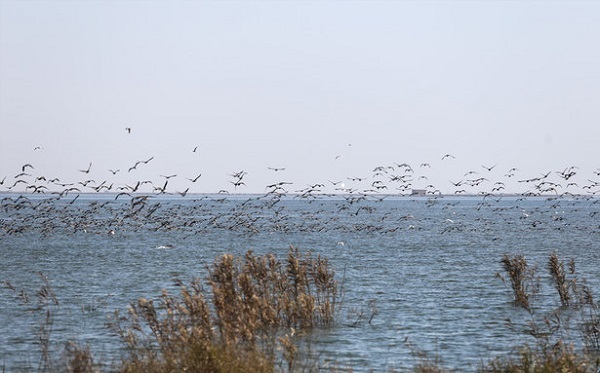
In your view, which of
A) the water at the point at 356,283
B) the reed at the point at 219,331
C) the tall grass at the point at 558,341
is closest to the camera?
the reed at the point at 219,331

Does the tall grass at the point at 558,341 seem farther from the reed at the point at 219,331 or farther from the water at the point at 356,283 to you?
the reed at the point at 219,331

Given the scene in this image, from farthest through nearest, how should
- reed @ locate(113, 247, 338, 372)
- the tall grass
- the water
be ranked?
the water
the tall grass
reed @ locate(113, 247, 338, 372)

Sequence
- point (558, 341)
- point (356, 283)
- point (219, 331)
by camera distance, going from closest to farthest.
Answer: point (219, 331), point (558, 341), point (356, 283)

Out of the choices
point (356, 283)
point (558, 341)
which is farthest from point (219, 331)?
point (356, 283)

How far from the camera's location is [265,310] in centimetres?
1571

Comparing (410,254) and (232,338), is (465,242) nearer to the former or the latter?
(410,254)

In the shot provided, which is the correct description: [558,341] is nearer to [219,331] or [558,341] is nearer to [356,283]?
[219,331]

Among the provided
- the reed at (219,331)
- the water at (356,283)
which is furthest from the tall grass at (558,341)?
the reed at (219,331)

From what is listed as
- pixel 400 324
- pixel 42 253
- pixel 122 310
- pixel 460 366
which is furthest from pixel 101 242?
pixel 460 366

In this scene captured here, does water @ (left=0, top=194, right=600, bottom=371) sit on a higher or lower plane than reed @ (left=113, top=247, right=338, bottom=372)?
lower

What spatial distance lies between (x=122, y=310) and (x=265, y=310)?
622 inches

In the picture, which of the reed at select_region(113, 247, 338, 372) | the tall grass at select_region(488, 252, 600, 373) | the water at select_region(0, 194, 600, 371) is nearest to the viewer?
the reed at select_region(113, 247, 338, 372)

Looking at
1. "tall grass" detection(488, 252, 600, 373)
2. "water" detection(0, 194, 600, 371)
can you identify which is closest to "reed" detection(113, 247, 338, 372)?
"water" detection(0, 194, 600, 371)

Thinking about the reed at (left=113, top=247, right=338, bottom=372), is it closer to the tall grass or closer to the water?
the water
